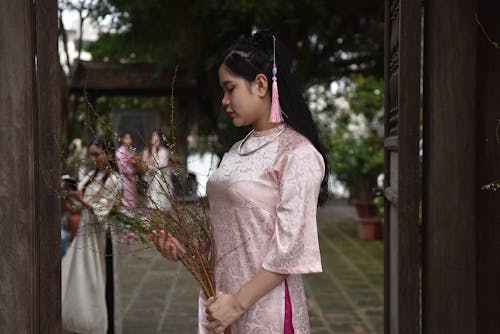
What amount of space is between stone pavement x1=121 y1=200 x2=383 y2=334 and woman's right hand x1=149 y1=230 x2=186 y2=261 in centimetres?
166

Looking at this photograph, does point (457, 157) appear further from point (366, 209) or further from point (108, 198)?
point (366, 209)

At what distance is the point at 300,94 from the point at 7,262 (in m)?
1.25

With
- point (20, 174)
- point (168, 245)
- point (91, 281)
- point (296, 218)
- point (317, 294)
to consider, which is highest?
point (20, 174)

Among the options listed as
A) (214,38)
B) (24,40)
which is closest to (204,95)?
(214,38)

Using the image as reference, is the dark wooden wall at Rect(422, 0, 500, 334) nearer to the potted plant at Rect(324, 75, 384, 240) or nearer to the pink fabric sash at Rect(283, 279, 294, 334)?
the pink fabric sash at Rect(283, 279, 294, 334)

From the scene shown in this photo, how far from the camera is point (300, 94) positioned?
7.35 feet

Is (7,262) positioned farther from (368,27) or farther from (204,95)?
(204,95)

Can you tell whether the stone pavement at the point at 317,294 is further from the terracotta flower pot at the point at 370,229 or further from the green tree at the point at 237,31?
the green tree at the point at 237,31

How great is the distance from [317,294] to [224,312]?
4261mm

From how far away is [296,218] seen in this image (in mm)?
2014

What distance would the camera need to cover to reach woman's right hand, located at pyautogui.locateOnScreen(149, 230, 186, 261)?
226 cm

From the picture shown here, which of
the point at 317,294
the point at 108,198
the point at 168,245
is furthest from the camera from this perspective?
the point at 317,294

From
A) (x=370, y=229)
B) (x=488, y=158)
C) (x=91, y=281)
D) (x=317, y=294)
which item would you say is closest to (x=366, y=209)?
(x=370, y=229)

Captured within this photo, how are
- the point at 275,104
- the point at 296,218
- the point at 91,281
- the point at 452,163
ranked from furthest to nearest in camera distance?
the point at 91,281 < the point at 452,163 < the point at 275,104 < the point at 296,218
